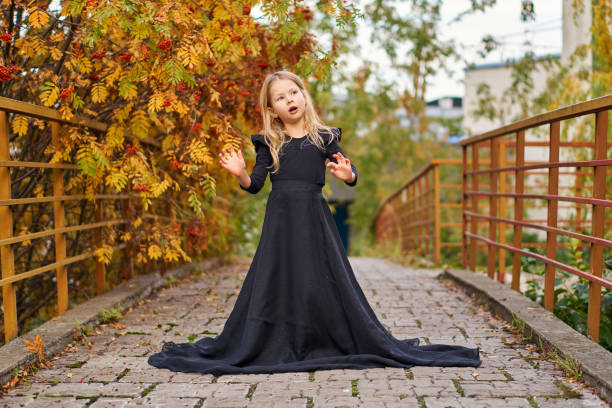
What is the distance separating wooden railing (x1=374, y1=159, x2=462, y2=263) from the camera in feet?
31.3

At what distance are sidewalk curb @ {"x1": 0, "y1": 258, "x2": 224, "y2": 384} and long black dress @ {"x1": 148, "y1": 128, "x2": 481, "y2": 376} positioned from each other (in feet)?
2.36

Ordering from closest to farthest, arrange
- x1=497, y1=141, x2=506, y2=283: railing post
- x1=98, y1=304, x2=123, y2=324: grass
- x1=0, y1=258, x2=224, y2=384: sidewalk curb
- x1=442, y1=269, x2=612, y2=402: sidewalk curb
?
x1=442, y1=269, x2=612, y2=402: sidewalk curb < x1=0, y1=258, x2=224, y2=384: sidewalk curb < x1=98, y1=304, x2=123, y2=324: grass < x1=497, y1=141, x2=506, y2=283: railing post

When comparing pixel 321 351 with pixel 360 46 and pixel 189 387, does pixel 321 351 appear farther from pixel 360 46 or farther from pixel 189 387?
pixel 360 46

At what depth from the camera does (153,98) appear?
457 centimetres

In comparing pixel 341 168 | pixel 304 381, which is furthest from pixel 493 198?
pixel 304 381

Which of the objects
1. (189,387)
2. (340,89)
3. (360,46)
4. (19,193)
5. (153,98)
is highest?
(360,46)

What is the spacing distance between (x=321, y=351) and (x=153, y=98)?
2.08 meters

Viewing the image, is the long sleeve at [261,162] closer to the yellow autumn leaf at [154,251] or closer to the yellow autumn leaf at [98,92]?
the yellow autumn leaf at [98,92]

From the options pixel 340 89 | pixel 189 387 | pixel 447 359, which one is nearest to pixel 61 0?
pixel 189 387

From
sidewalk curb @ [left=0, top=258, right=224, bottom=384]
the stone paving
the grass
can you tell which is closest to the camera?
the stone paving

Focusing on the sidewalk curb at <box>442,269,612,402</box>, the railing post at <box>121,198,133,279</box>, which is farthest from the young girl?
the railing post at <box>121,198,133,279</box>

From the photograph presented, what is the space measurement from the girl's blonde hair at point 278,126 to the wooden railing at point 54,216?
1495mm

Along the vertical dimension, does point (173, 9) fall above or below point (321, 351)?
above

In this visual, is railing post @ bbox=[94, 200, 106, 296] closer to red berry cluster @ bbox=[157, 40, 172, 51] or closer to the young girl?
the young girl
